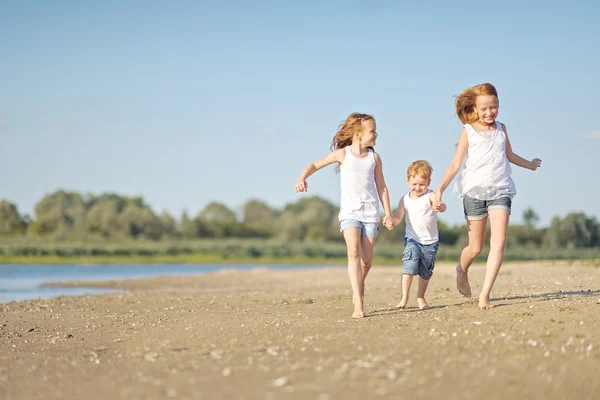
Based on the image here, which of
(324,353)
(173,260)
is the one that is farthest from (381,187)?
(173,260)

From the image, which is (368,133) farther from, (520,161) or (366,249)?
(520,161)

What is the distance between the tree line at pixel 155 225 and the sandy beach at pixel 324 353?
4100 cm

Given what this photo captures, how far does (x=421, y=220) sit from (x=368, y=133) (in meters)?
1.24

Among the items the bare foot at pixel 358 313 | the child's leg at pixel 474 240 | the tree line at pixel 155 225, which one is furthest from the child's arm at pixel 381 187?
the tree line at pixel 155 225

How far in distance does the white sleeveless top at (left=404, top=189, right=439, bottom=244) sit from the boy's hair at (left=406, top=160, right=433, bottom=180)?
0.23 metres

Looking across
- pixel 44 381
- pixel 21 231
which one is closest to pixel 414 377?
pixel 44 381

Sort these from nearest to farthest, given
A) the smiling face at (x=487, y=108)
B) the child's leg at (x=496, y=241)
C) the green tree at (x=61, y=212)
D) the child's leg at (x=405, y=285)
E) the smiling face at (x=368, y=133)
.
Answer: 1. the child's leg at (x=496, y=241)
2. the smiling face at (x=487, y=108)
3. the smiling face at (x=368, y=133)
4. the child's leg at (x=405, y=285)
5. the green tree at (x=61, y=212)

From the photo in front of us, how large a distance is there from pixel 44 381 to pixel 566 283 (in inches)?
374

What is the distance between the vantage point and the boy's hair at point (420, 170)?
8.97 metres

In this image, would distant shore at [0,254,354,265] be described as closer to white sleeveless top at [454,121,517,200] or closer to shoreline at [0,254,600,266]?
shoreline at [0,254,600,266]

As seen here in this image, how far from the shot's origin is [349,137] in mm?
8750

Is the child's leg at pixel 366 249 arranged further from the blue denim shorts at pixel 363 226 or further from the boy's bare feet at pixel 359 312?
the boy's bare feet at pixel 359 312

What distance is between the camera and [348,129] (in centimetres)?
873

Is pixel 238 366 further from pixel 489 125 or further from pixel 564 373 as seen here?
pixel 489 125
